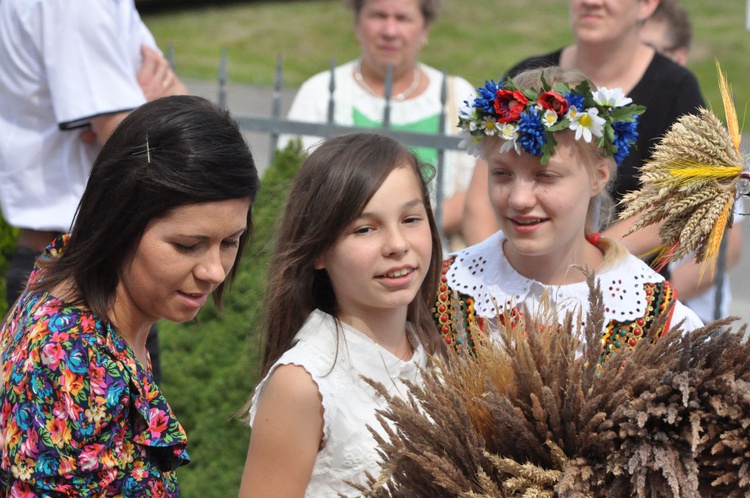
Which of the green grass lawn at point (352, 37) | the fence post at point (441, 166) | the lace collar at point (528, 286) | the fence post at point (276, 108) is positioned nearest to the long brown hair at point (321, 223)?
the lace collar at point (528, 286)

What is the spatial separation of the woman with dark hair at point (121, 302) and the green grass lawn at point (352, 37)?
1190 cm

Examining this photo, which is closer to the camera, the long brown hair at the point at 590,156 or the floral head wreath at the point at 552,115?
the floral head wreath at the point at 552,115

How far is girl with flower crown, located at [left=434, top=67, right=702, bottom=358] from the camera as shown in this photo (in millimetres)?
2477

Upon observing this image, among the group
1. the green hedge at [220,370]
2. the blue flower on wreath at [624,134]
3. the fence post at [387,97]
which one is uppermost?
the blue flower on wreath at [624,134]

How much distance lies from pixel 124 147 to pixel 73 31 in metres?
1.07

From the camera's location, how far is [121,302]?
2.03 m

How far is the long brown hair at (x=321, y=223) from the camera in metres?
2.43

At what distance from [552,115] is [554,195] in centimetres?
20

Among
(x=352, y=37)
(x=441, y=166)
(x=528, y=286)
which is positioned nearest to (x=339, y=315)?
(x=528, y=286)

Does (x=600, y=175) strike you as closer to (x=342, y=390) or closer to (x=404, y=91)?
(x=342, y=390)

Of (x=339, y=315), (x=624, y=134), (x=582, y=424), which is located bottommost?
(x=339, y=315)

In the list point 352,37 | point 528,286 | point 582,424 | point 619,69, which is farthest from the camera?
point 352,37

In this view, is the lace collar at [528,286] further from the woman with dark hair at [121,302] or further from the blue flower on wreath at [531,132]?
the woman with dark hair at [121,302]

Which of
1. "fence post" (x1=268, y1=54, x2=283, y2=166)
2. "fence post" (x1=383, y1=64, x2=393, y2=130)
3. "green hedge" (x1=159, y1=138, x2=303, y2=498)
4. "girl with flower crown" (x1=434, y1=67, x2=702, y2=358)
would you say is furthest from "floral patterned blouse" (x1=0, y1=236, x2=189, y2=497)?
"fence post" (x1=268, y1=54, x2=283, y2=166)
